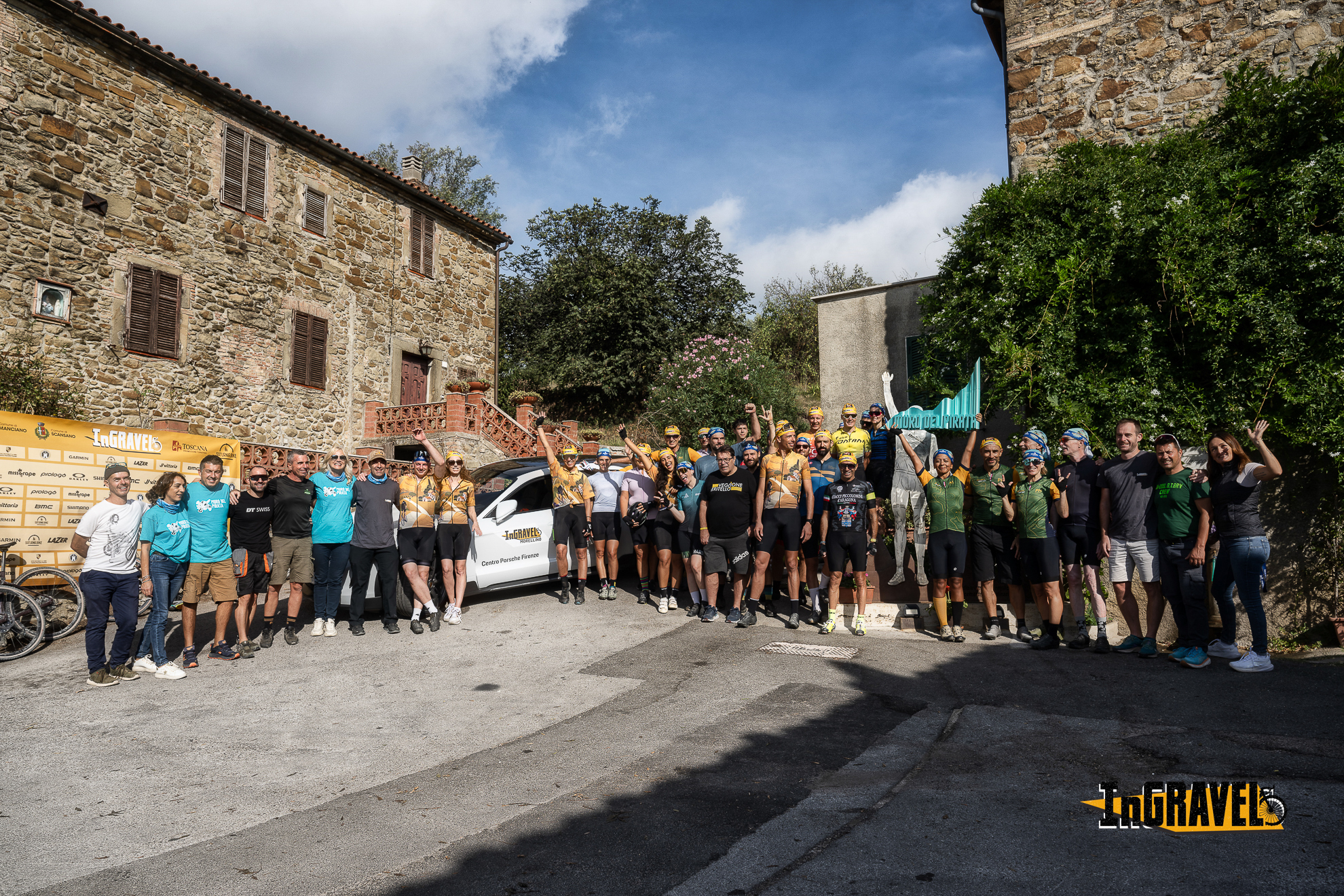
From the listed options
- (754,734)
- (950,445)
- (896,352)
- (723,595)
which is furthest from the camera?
(896,352)

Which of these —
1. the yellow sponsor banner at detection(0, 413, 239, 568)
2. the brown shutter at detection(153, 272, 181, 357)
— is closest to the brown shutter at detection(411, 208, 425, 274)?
the brown shutter at detection(153, 272, 181, 357)

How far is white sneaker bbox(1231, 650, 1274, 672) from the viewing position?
6.12m

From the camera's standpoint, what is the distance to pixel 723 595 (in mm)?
9508

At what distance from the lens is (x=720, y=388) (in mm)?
19266

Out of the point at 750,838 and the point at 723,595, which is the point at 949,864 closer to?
the point at 750,838

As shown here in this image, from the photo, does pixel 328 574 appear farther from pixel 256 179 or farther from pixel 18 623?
pixel 256 179

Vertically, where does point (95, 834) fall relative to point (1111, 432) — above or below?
below

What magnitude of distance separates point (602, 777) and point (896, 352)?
9.25 metres

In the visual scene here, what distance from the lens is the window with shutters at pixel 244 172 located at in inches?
609

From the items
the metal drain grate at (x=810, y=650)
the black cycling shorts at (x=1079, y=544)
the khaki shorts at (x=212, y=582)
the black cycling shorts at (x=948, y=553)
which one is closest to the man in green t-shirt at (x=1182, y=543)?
the black cycling shorts at (x=1079, y=544)

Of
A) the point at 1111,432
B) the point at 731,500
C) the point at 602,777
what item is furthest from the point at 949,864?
the point at 1111,432

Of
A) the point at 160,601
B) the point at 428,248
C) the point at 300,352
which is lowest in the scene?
the point at 160,601

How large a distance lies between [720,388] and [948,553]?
39.4 feet

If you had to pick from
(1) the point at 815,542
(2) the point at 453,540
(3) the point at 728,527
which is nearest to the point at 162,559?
(2) the point at 453,540
